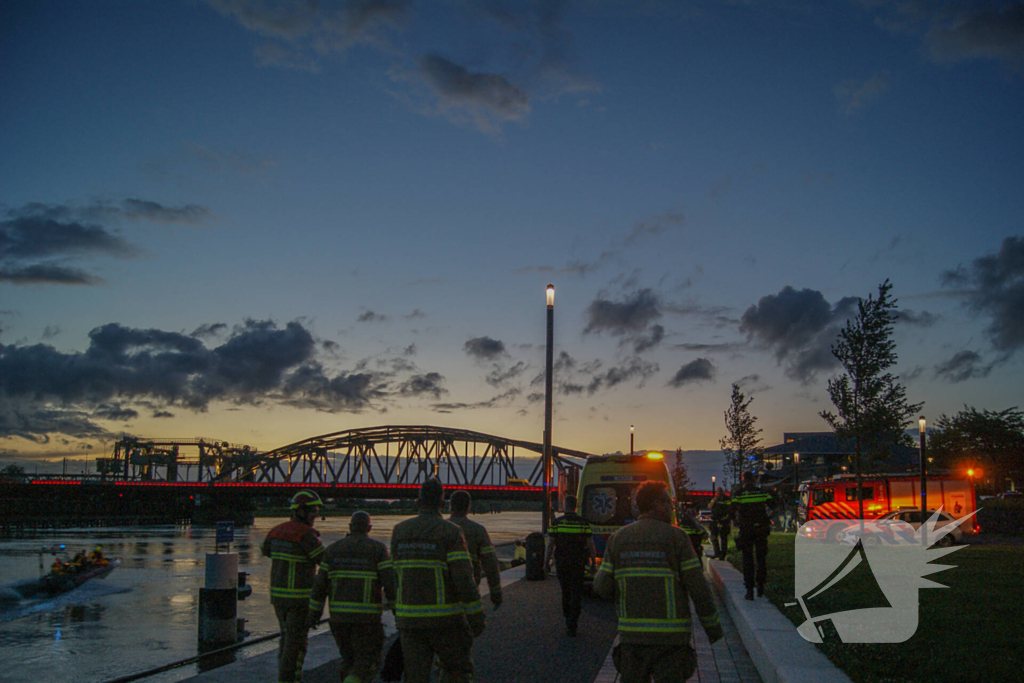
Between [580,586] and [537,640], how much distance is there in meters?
0.98

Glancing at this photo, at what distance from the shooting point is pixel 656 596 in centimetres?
514

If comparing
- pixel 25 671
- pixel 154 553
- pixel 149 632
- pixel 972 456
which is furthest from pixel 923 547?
pixel 972 456

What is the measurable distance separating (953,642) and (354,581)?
6.44m

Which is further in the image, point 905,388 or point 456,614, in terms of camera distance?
point 905,388

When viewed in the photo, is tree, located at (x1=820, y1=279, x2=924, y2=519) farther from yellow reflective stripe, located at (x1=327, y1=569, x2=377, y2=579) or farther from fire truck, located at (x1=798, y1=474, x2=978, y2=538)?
yellow reflective stripe, located at (x1=327, y1=569, x2=377, y2=579)

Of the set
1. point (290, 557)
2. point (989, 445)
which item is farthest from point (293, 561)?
point (989, 445)

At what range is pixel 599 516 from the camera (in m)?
17.6

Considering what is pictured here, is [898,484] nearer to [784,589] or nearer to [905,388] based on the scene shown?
[905,388]

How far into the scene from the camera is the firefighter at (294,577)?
7188 mm

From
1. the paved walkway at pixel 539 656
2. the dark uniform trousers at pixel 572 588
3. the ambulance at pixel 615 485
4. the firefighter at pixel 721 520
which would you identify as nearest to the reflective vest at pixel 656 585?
the paved walkway at pixel 539 656

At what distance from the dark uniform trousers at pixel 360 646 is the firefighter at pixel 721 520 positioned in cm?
1069

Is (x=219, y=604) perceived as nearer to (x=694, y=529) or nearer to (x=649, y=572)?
(x=694, y=529)

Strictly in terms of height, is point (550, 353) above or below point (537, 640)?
above

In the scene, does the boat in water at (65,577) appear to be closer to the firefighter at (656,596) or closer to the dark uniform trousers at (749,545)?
the dark uniform trousers at (749,545)
